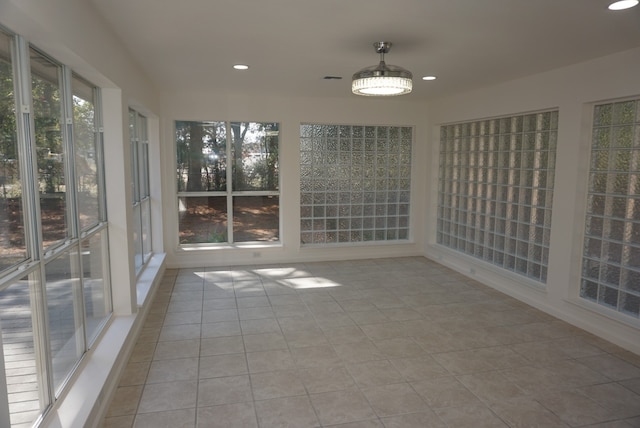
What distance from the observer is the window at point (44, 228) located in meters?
1.83

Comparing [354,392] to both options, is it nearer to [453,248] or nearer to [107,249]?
[107,249]

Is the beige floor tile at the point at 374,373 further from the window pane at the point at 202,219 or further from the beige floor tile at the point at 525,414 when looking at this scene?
the window pane at the point at 202,219

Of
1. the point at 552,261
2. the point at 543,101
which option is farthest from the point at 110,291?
the point at 543,101

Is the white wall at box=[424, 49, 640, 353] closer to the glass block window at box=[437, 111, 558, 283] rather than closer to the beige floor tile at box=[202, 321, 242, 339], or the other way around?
the glass block window at box=[437, 111, 558, 283]

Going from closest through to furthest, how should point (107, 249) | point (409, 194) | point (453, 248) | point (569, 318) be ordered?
point (107, 249) < point (569, 318) < point (453, 248) < point (409, 194)

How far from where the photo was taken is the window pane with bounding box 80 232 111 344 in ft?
9.53

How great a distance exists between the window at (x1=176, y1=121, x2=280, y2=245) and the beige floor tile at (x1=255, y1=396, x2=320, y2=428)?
149 inches

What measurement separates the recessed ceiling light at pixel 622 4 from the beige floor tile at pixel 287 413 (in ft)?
9.63

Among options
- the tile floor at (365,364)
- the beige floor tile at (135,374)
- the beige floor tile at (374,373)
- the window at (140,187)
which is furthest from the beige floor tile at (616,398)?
the window at (140,187)

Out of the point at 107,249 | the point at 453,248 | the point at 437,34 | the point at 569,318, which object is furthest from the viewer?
the point at 453,248

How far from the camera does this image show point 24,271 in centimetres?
189

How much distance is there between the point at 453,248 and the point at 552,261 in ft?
6.36

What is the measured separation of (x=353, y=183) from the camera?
259 inches

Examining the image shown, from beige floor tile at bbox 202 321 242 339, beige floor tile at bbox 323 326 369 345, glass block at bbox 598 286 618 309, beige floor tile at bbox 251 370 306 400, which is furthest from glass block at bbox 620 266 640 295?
beige floor tile at bbox 202 321 242 339
